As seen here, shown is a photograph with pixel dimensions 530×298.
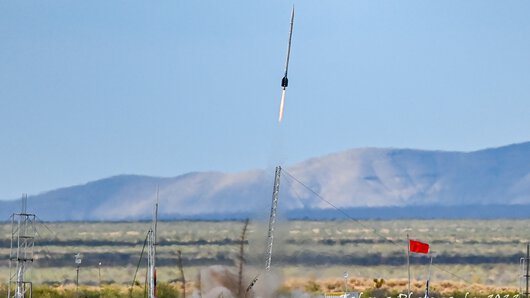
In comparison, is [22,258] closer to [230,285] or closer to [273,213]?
[230,285]

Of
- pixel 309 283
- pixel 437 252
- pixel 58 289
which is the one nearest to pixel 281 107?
pixel 309 283

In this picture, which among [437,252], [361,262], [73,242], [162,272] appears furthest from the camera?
[73,242]

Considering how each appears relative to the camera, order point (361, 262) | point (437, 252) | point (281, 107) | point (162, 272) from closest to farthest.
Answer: point (281, 107), point (162, 272), point (361, 262), point (437, 252)

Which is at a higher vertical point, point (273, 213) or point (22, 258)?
point (273, 213)

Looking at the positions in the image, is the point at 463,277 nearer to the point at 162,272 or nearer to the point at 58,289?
the point at 162,272

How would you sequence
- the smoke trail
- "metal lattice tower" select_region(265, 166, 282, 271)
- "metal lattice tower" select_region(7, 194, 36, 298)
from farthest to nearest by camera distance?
1. the smoke trail
2. "metal lattice tower" select_region(265, 166, 282, 271)
3. "metal lattice tower" select_region(7, 194, 36, 298)

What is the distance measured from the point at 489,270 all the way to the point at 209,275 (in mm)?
49557

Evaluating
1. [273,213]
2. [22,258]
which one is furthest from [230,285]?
[22,258]

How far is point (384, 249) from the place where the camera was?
511 feet

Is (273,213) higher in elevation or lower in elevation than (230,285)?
higher

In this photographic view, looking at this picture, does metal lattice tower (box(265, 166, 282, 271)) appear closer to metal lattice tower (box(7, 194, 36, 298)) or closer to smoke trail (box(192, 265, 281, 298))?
smoke trail (box(192, 265, 281, 298))

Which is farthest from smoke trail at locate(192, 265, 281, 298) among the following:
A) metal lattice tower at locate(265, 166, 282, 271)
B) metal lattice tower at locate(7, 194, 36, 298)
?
metal lattice tower at locate(7, 194, 36, 298)

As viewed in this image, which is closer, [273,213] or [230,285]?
[273,213]

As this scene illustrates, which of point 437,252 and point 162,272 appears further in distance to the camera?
point 437,252
